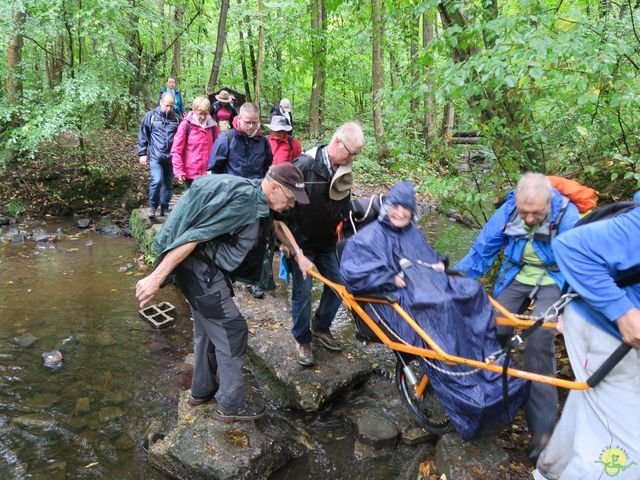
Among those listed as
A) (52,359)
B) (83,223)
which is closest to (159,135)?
(83,223)

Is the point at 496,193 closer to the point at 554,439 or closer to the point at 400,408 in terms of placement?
the point at 400,408

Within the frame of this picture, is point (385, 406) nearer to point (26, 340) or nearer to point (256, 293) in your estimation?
point (256, 293)

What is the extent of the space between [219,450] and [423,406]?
6.02ft

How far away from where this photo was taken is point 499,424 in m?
3.11

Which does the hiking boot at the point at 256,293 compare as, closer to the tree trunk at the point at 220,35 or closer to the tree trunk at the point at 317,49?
the tree trunk at the point at 220,35

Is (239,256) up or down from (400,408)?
up

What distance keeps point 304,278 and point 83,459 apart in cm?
242

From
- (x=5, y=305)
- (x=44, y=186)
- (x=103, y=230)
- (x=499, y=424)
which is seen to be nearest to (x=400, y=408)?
(x=499, y=424)

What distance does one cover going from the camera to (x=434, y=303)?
3189mm

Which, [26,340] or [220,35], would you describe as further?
[220,35]

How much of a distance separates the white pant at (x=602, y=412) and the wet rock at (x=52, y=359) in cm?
505

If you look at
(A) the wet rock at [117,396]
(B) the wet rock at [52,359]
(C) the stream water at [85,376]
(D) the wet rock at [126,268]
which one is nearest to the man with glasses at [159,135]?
(D) the wet rock at [126,268]

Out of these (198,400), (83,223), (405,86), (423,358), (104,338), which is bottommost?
(104,338)

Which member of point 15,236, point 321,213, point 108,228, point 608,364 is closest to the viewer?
point 608,364
